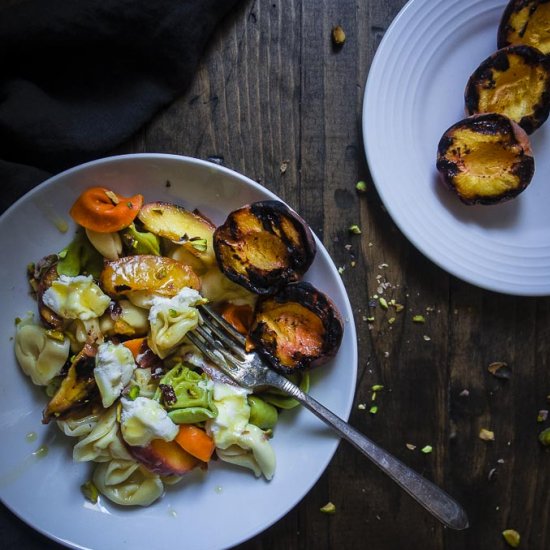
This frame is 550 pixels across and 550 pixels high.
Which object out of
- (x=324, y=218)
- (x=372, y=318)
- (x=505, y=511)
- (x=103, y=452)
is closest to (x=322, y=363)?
(x=372, y=318)

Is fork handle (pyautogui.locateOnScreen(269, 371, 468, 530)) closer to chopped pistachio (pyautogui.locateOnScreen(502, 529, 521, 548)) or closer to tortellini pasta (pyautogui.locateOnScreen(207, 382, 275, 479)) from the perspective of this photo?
tortellini pasta (pyautogui.locateOnScreen(207, 382, 275, 479))

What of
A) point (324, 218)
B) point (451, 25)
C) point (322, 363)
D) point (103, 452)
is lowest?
point (103, 452)

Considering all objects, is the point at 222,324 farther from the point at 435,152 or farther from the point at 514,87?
the point at 514,87

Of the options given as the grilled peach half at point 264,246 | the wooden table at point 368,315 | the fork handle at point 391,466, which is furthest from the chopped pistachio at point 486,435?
the grilled peach half at point 264,246

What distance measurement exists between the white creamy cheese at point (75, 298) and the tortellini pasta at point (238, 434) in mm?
318

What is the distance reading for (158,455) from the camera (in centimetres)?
133

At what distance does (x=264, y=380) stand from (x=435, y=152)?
0.70 m

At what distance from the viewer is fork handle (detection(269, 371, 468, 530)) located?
1.37 meters

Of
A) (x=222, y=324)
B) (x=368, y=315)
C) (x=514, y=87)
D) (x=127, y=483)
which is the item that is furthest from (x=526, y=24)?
(x=127, y=483)

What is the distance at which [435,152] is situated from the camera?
151 centimetres

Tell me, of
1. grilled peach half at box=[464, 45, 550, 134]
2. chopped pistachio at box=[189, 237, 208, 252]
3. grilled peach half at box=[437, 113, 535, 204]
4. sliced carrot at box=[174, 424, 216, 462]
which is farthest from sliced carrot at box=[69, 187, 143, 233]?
grilled peach half at box=[464, 45, 550, 134]

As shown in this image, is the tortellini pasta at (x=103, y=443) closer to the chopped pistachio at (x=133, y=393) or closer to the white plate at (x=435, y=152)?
the chopped pistachio at (x=133, y=393)

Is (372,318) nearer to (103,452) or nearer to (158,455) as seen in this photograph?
(158,455)

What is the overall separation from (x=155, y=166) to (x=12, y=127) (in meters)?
0.35
